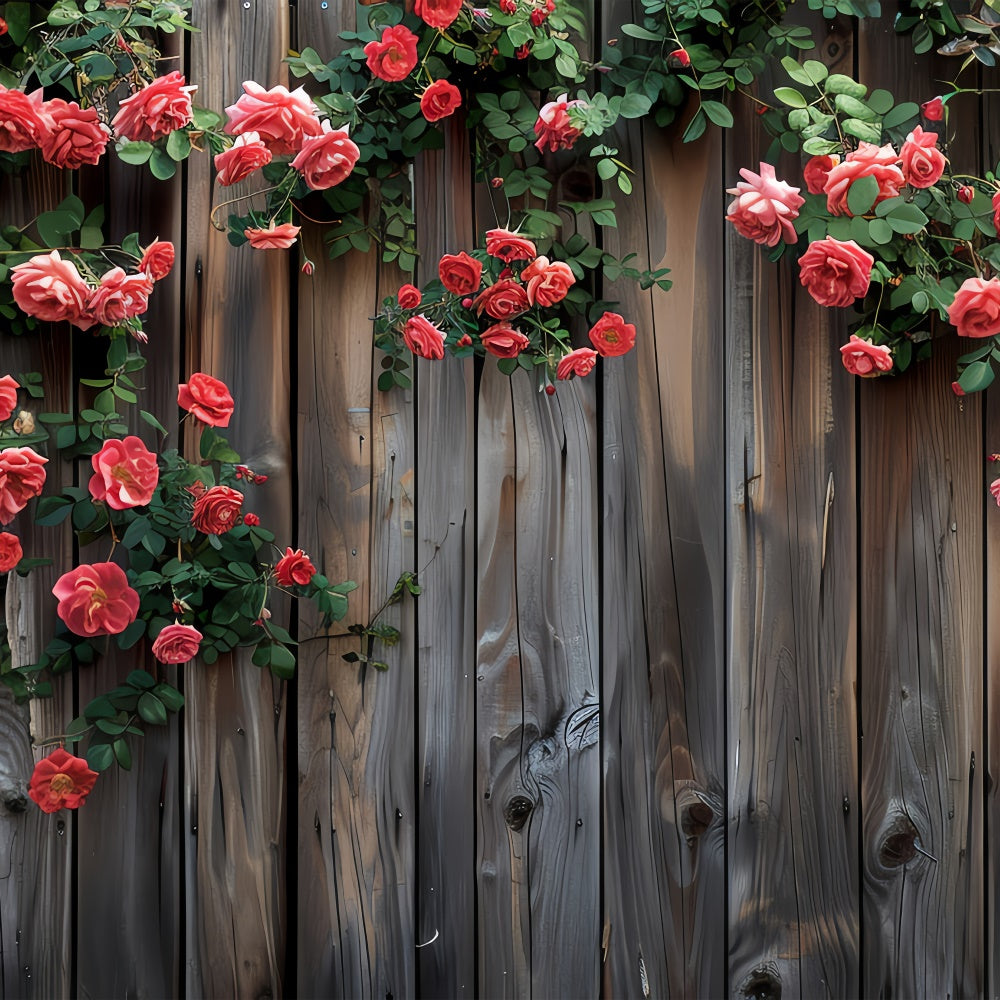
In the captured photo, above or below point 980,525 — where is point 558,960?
below

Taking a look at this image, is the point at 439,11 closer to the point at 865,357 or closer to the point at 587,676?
the point at 865,357

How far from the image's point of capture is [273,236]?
1.28 metres

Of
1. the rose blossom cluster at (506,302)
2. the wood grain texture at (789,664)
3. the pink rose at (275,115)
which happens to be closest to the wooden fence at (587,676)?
the wood grain texture at (789,664)

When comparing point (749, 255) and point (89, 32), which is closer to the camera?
point (89, 32)

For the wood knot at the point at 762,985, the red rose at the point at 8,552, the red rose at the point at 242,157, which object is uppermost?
the red rose at the point at 242,157

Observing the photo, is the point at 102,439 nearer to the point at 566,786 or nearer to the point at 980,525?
the point at 566,786

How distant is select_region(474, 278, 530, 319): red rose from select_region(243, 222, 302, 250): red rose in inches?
11.3

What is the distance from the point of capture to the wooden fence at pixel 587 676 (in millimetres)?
1424

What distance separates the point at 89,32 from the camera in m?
1.30

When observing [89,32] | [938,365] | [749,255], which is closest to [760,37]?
[749,255]

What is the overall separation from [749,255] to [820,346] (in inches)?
7.3

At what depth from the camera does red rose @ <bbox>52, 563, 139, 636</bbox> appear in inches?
49.3

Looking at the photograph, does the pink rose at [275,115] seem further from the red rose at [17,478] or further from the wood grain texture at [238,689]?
the red rose at [17,478]

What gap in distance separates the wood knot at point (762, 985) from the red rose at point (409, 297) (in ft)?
3.92
